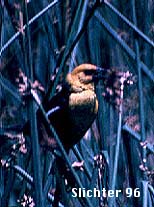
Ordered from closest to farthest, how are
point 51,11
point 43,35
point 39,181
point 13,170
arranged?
1. point 39,181
2. point 13,170
3. point 51,11
4. point 43,35

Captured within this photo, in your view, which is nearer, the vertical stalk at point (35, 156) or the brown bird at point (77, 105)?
the vertical stalk at point (35, 156)

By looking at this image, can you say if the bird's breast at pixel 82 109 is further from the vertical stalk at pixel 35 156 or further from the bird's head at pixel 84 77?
the vertical stalk at pixel 35 156

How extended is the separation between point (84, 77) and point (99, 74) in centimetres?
3

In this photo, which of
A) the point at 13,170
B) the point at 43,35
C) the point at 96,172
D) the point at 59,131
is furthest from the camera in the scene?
the point at 43,35

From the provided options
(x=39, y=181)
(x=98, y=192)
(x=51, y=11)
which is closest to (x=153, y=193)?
(x=98, y=192)

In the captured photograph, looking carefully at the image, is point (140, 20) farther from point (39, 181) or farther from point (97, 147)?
point (39, 181)

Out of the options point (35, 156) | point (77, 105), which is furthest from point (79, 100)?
point (35, 156)

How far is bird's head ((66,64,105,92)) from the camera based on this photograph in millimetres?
→ 1465

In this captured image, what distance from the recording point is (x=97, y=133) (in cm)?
154

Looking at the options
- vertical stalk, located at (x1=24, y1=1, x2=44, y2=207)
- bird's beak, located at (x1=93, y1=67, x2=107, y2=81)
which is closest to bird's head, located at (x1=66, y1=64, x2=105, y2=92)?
bird's beak, located at (x1=93, y1=67, x2=107, y2=81)

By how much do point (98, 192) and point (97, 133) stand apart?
0.20 metres

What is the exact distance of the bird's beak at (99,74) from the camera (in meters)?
1.45

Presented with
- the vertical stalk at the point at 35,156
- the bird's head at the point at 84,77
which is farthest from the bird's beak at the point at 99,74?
the vertical stalk at the point at 35,156

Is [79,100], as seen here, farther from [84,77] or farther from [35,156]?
[35,156]
